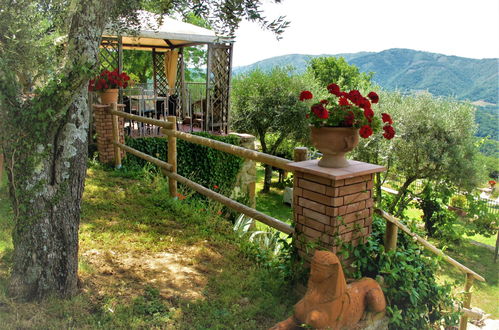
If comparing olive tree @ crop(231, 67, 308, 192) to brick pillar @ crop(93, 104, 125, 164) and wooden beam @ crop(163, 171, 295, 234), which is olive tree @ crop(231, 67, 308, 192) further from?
wooden beam @ crop(163, 171, 295, 234)

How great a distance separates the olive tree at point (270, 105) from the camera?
1777cm

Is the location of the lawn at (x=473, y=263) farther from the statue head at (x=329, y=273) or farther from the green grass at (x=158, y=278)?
the statue head at (x=329, y=273)

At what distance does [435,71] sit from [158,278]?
89.4 meters

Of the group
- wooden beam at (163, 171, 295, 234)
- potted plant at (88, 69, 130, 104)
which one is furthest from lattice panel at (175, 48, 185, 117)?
wooden beam at (163, 171, 295, 234)

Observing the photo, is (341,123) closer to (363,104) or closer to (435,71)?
(363,104)

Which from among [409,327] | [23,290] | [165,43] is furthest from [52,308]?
[165,43]

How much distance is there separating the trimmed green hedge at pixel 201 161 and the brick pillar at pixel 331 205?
20.9 feet

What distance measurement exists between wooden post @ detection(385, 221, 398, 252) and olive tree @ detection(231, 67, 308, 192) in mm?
14626

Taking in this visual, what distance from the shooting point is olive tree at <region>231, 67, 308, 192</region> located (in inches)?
699

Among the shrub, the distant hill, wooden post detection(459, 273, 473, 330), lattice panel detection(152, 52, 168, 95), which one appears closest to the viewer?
the shrub

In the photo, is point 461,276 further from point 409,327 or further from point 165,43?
point 165,43

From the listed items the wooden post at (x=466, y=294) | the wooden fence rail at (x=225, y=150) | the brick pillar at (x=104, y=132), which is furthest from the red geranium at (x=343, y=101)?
the brick pillar at (x=104, y=132)

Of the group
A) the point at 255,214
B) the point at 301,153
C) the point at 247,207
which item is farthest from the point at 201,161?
the point at 301,153

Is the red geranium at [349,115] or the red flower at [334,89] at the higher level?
the red flower at [334,89]
